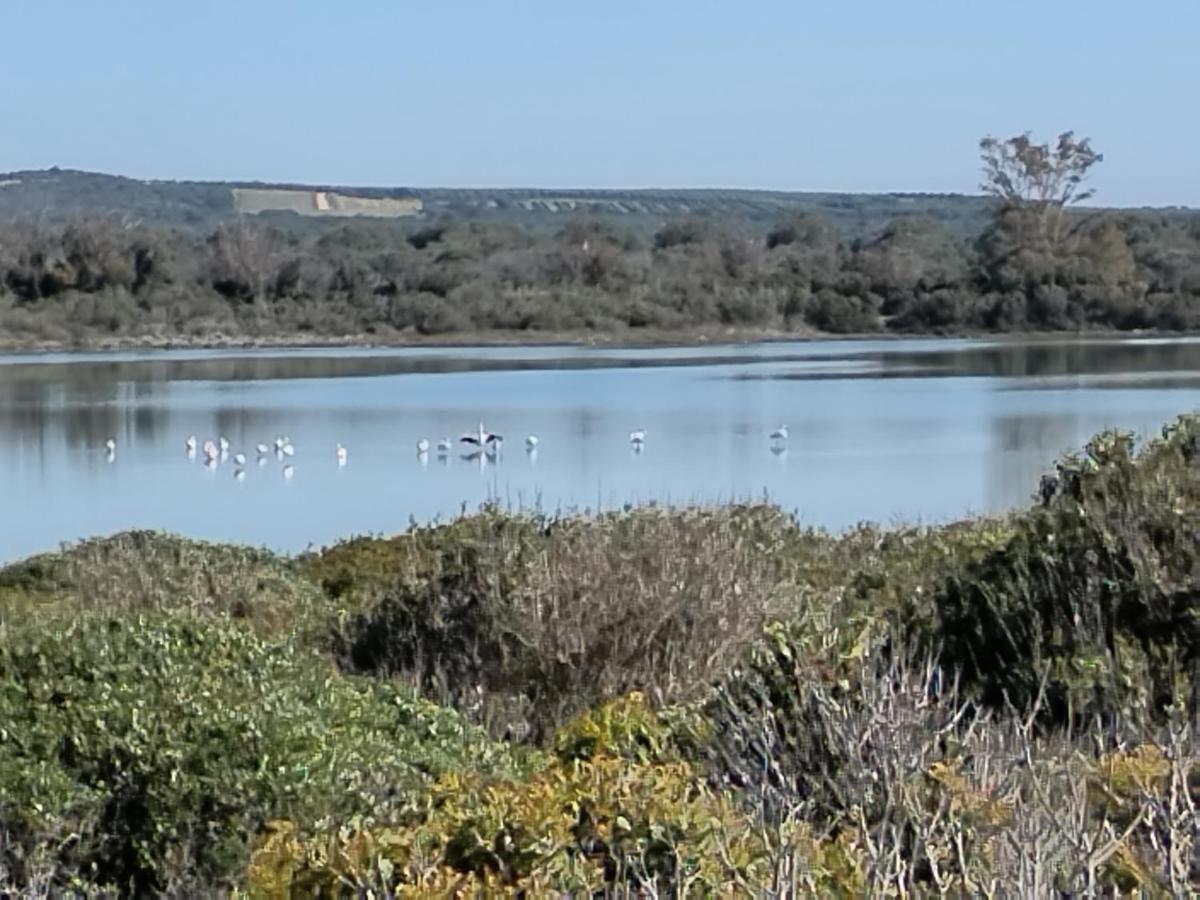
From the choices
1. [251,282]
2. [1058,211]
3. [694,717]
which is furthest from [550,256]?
[694,717]

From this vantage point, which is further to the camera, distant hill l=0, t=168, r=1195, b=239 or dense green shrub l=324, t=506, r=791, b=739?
distant hill l=0, t=168, r=1195, b=239

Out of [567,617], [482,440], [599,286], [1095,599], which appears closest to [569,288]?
[599,286]

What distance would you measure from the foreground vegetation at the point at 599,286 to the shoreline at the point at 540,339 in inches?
6.3

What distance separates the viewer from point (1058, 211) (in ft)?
243

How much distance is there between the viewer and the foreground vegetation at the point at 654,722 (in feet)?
11.8

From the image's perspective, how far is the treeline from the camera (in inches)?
2507

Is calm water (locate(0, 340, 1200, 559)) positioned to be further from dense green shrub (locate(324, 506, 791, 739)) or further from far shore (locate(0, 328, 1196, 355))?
far shore (locate(0, 328, 1196, 355))

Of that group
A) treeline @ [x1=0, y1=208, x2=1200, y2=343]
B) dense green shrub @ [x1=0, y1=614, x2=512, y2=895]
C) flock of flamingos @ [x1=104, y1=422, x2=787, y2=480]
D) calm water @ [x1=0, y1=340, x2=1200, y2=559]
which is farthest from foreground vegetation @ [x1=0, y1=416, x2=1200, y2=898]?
treeline @ [x1=0, y1=208, x2=1200, y2=343]

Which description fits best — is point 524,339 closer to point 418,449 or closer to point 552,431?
point 552,431

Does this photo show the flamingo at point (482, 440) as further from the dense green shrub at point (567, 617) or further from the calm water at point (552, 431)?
the dense green shrub at point (567, 617)

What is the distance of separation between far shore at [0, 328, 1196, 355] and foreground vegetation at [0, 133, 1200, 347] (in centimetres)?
14

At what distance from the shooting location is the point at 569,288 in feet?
230

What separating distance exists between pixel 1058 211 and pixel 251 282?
27.5m

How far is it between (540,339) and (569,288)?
3244mm
